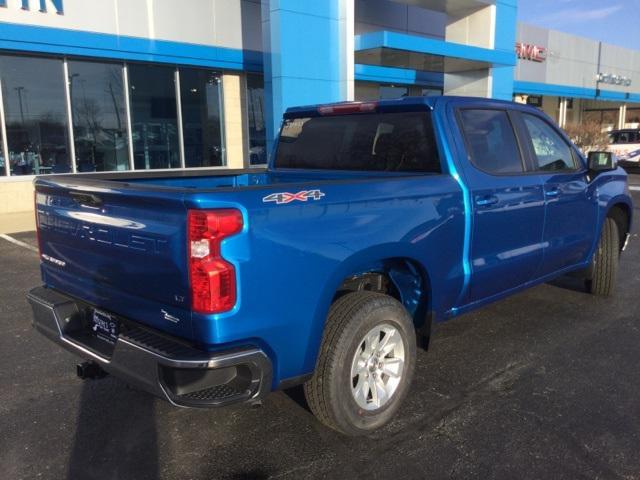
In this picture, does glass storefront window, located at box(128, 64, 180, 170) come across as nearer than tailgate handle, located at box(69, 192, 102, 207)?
No

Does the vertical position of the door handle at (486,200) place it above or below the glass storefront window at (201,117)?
below

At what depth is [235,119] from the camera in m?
15.2

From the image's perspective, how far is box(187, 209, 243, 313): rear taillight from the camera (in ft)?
7.84

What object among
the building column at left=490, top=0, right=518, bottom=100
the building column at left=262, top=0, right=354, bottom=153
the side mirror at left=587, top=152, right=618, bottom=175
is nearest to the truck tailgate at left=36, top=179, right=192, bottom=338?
the side mirror at left=587, top=152, right=618, bottom=175

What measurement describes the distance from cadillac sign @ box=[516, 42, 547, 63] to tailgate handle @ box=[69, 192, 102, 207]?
79.6 feet

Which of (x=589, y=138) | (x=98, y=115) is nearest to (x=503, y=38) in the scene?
(x=589, y=138)

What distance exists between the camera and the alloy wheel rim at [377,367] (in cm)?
312

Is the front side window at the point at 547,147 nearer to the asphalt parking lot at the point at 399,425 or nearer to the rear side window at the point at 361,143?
the rear side window at the point at 361,143

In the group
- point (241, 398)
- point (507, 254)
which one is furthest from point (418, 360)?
point (241, 398)

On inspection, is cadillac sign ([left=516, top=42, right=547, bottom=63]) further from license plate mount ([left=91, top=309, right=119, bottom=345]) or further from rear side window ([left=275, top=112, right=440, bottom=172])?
license plate mount ([left=91, top=309, right=119, bottom=345])

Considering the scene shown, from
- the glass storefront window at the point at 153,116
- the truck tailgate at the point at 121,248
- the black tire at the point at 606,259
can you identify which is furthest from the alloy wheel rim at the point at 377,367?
the glass storefront window at the point at 153,116

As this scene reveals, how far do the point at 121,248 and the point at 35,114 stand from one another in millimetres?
10882

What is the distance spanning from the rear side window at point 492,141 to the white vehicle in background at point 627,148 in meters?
20.7

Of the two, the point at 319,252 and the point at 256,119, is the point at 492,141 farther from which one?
the point at 256,119
